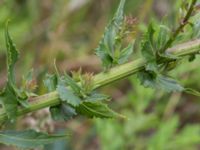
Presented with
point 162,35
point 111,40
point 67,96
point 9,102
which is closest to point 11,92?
point 9,102

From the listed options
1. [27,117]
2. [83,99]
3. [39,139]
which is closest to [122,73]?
[83,99]

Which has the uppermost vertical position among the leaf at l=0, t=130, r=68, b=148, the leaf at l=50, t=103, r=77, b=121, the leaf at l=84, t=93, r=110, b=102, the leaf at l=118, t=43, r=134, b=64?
the leaf at l=118, t=43, r=134, b=64

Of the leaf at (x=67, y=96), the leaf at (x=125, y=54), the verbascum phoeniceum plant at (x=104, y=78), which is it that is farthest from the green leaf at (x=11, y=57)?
the leaf at (x=125, y=54)

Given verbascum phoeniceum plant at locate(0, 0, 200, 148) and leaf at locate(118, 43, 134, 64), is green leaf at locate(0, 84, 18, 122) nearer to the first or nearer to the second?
verbascum phoeniceum plant at locate(0, 0, 200, 148)

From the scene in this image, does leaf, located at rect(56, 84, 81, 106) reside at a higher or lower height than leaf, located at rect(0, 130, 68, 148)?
higher

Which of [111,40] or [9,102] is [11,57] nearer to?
[9,102]

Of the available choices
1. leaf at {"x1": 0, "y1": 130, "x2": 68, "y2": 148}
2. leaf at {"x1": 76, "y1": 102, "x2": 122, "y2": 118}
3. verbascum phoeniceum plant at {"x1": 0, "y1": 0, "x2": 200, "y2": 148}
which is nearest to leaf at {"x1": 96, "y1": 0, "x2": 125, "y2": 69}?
verbascum phoeniceum plant at {"x1": 0, "y1": 0, "x2": 200, "y2": 148}

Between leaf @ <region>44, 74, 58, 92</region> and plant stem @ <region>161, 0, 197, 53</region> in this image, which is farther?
leaf @ <region>44, 74, 58, 92</region>
